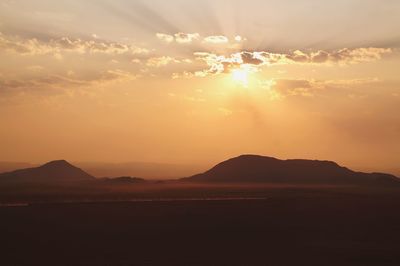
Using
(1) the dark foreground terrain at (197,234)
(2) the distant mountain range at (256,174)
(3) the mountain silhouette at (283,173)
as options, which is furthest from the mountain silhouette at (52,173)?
(1) the dark foreground terrain at (197,234)

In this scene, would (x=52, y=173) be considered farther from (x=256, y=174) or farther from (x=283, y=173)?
(x=283, y=173)

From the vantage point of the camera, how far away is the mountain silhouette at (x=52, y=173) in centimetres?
12568

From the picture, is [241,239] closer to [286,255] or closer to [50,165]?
[286,255]

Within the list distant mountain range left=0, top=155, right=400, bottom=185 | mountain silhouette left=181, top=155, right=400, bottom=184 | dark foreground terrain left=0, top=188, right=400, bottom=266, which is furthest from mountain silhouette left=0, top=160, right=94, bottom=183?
dark foreground terrain left=0, top=188, right=400, bottom=266

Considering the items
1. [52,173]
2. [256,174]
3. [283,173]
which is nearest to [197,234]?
[256,174]

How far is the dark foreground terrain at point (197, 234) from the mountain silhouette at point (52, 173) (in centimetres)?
7812

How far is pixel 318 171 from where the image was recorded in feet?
428

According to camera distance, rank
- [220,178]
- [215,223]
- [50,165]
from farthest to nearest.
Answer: [50,165]
[220,178]
[215,223]

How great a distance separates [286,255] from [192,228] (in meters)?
11.2

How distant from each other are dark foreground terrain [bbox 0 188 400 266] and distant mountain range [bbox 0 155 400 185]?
66058 millimetres

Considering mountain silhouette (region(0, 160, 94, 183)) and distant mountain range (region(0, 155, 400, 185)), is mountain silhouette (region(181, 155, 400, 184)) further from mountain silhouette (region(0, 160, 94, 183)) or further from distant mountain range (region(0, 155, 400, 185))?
mountain silhouette (region(0, 160, 94, 183))

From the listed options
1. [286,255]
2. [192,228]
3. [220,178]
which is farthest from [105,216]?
[220,178]

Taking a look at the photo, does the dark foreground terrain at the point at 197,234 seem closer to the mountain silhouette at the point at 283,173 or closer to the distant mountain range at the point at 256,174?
the distant mountain range at the point at 256,174

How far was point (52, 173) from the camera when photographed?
5251 inches
